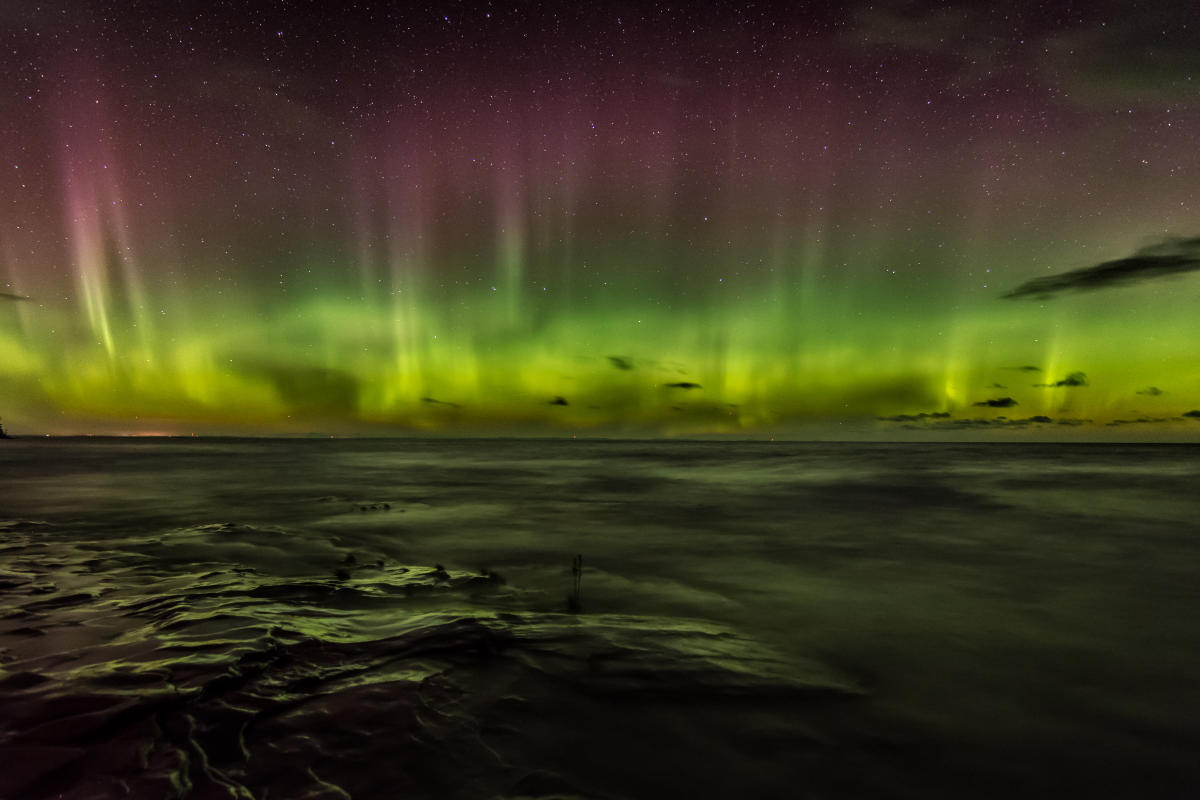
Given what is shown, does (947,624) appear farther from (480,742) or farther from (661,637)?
(480,742)

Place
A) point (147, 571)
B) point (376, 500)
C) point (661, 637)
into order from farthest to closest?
→ point (376, 500)
point (147, 571)
point (661, 637)

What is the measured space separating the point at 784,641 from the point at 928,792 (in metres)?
Result: 2.60

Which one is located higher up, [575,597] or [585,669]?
[585,669]

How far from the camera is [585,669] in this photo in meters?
4.85

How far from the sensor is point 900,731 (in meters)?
4.15

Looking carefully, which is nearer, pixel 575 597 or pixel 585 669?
pixel 585 669

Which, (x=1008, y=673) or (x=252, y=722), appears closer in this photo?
(x=252, y=722)

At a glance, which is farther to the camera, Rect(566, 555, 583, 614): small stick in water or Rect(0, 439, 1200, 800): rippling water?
Rect(566, 555, 583, 614): small stick in water

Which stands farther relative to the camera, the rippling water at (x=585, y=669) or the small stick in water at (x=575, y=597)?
the small stick in water at (x=575, y=597)

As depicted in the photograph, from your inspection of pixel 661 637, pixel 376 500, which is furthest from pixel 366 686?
pixel 376 500

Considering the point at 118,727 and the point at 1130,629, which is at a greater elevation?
the point at 118,727

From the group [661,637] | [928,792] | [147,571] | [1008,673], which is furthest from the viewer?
[147,571]

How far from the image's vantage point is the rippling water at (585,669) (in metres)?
3.40

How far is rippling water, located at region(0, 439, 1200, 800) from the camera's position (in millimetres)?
3402
